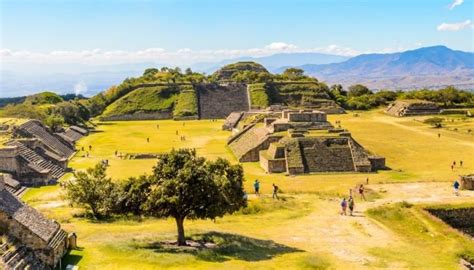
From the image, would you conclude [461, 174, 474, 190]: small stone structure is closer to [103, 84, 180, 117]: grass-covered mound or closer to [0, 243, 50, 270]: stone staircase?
[0, 243, 50, 270]: stone staircase

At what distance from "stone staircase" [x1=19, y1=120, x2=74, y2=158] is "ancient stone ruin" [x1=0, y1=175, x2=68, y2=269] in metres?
Answer: 36.5

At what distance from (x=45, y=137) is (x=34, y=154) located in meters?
12.4

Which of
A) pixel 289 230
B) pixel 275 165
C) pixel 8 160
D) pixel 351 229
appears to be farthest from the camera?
pixel 275 165

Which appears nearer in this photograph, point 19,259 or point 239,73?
point 19,259

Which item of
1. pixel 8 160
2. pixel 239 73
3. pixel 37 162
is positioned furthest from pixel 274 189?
pixel 239 73

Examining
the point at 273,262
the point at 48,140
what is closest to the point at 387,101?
the point at 48,140

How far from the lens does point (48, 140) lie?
5856cm

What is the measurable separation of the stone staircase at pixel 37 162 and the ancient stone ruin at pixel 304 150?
1735 centimetres

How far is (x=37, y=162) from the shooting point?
148ft

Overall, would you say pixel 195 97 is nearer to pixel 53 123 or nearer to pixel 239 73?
pixel 239 73

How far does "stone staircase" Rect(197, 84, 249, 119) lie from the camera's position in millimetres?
104500

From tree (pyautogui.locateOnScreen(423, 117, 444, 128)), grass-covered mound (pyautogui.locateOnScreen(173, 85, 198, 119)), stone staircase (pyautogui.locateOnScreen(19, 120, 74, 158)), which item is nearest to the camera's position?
stone staircase (pyautogui.locateOnScreen(19, 120, 74, 158))

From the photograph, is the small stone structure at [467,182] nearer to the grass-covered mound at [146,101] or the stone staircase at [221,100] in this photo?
the stone staircase at [221,100]

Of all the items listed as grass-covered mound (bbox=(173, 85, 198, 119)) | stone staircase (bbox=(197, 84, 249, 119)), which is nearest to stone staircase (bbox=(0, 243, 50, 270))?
grass-covered mound (bbox=(173, 85, 198, 119))
